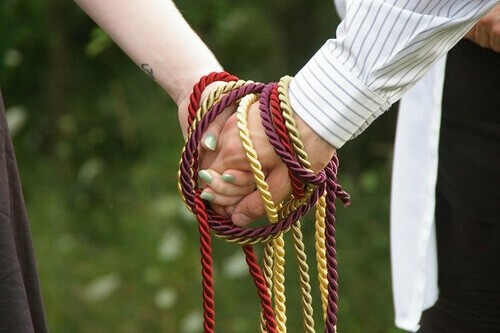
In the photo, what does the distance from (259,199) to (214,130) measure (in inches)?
5.3

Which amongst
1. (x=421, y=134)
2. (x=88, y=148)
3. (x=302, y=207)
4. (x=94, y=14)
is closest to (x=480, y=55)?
(x=421, y=134)

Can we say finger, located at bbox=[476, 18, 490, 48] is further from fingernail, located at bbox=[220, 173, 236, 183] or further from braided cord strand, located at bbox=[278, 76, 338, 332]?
fingernail, located at bbox=[220, 173, 236, 183]

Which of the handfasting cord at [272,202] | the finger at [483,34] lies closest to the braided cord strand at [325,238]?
the handfasting cord at [272,202]

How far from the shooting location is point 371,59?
6.23ft

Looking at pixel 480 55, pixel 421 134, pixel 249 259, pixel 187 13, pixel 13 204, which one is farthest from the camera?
pixel 187 13

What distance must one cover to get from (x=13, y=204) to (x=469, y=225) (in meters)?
0.98

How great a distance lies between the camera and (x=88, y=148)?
440 centimetres

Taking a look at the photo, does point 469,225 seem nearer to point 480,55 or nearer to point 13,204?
point 480,55

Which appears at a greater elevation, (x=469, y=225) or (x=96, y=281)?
(x=469, y=225)

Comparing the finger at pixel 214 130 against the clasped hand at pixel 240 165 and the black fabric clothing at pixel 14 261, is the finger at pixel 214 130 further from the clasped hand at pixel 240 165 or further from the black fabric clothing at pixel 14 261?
the black fabric clothing at pixel 14 261

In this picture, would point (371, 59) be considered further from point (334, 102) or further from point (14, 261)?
point (14, 261)

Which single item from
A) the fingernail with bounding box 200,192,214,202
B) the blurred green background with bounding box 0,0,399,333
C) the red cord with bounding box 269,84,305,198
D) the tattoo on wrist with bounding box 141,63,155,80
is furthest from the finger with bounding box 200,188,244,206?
the blurred green background with bounding box 0,0,399,333

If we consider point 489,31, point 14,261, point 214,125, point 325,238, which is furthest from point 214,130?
point 489,31

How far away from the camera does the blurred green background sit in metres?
3.93
